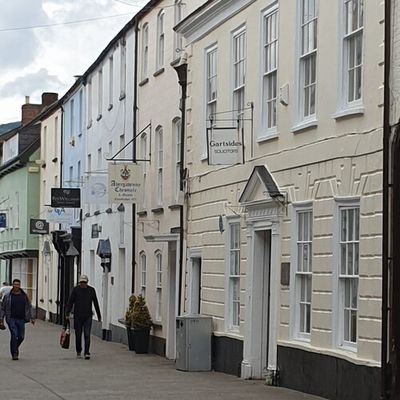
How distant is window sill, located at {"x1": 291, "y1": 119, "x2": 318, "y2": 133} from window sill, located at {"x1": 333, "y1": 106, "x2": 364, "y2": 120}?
2.82 feet

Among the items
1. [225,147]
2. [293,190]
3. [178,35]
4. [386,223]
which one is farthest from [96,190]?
[386,223]

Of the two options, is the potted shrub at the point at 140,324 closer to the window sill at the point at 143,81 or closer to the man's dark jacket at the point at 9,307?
the man's dark jacket at the point at 9,307

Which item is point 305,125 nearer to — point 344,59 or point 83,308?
point 344,59

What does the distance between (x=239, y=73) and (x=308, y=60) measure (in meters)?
3.55

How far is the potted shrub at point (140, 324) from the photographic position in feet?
90.8

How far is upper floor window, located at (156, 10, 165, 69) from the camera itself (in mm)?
27750

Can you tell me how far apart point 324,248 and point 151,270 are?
12.4m

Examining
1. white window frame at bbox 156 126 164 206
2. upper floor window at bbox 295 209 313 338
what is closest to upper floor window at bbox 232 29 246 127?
upper floor window at bbox 295 209 313 338

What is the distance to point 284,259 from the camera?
59.9 feet

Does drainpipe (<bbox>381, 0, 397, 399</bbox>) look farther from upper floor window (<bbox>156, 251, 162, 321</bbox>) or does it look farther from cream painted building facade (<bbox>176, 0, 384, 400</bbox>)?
upper floor window (<bbox>156, 251, 162, 321</bbox>)

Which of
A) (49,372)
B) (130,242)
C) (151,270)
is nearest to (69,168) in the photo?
(130,242)

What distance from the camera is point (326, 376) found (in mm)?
16172

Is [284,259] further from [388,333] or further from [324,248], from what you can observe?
[388,333]

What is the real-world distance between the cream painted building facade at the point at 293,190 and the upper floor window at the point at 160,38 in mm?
4089
